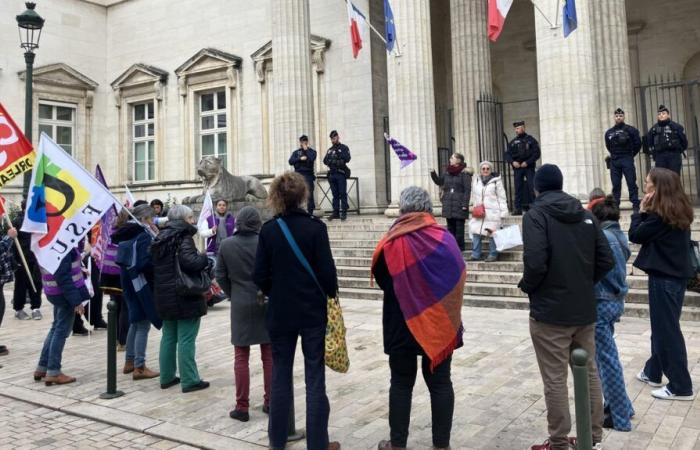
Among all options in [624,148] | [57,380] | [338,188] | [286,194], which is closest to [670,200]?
[286,194]

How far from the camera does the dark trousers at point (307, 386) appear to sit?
3.87 meters

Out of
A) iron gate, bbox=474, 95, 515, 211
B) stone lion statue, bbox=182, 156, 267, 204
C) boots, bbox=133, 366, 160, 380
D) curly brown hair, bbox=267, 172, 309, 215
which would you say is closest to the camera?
curly brown hair, bbox=267, 172, 309, 215

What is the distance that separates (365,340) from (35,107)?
19.5 m

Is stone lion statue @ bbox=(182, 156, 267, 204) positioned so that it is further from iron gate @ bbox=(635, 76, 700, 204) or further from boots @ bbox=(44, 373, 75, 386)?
iron gate @ bbox=(635, 76, 700, 204)

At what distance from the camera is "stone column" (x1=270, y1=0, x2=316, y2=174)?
51.3ft

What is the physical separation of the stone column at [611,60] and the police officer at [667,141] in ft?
9.26

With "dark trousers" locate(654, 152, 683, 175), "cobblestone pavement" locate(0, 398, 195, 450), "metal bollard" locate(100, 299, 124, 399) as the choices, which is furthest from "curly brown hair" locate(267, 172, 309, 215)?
"dark trousers" locate(654, 152, 683, 175)

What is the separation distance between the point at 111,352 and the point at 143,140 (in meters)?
19.8

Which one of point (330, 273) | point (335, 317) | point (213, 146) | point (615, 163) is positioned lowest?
point (335, 317)

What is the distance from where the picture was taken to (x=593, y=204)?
4.49 metres

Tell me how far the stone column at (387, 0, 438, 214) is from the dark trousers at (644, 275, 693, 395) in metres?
8.35

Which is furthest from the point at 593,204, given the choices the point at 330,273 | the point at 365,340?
the point at 365,340

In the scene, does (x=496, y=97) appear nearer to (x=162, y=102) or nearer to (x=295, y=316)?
(x=162, y=102)

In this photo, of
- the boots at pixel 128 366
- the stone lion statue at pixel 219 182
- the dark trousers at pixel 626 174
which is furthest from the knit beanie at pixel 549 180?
the stone lion statue at pixel 219 182
